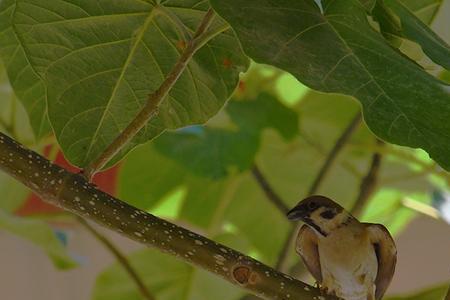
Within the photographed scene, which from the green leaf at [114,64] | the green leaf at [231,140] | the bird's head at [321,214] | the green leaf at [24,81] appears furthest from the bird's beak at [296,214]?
the green leaf at [231,140]

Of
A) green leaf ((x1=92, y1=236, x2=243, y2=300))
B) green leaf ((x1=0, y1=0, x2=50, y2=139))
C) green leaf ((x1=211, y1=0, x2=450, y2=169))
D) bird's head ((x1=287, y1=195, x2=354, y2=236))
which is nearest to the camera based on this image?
green leaf ((x1=211, y1=0, x2=450, y2=169))

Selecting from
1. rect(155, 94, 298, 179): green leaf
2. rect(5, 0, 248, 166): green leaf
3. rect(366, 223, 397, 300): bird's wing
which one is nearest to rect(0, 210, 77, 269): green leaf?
rect(155, 94, 298, 179): green leaf

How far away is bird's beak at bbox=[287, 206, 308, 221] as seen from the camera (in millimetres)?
528

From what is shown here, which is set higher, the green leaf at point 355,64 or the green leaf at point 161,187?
the green leaf at point 355,64

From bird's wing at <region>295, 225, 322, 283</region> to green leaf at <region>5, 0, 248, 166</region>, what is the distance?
0.10m

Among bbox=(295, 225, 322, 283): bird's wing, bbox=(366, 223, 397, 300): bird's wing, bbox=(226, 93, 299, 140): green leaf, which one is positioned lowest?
bbox=(226, 93, 299, 140): green leaf

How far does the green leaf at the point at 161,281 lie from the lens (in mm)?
925

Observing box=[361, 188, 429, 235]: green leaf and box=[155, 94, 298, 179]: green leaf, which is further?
box=[361, 188, 429, 235]: green leaf

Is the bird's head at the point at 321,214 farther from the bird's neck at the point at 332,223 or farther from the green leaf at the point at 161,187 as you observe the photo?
the green leaf at the point at 161,187

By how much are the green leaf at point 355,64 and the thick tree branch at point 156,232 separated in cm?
9

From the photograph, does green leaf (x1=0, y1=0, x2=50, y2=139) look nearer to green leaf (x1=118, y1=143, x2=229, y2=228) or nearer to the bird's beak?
the bird's beak

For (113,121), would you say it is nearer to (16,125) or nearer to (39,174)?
(39,174)

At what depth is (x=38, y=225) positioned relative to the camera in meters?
0.81

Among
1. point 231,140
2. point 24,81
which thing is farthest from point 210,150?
point 24,81
